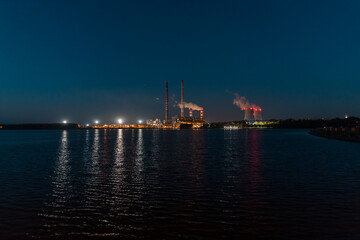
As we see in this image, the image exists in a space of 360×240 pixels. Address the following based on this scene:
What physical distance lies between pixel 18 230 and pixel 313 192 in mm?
13538

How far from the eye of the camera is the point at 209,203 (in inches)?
565

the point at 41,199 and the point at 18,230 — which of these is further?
the point at 41,199

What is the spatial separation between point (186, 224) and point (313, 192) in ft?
27.9

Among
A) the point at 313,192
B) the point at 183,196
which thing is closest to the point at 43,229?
the point at 183,196

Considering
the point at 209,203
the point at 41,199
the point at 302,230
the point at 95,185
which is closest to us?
the point at 302,230

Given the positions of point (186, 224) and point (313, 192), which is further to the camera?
point (313, 192)

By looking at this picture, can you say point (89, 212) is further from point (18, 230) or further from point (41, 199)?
point (41, 199)

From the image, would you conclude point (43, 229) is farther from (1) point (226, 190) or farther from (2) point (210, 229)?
(1) point (226, 190)

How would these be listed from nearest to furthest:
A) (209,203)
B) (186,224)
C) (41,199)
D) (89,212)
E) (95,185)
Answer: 1. (186,224)
2. (89,212)
3. (209,203)
4. (41,199)
5. (95,185)

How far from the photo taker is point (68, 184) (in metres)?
19.6

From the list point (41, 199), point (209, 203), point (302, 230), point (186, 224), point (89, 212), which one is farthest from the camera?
point (41, 199)

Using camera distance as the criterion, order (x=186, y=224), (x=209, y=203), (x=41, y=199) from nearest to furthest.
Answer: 1. (x=186, y=224)
2. (x=209, y=203)
3. (x=41, y=199)

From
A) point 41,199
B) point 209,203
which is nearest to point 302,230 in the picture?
point 209,203

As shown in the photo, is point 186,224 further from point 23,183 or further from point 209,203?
point 23,183
